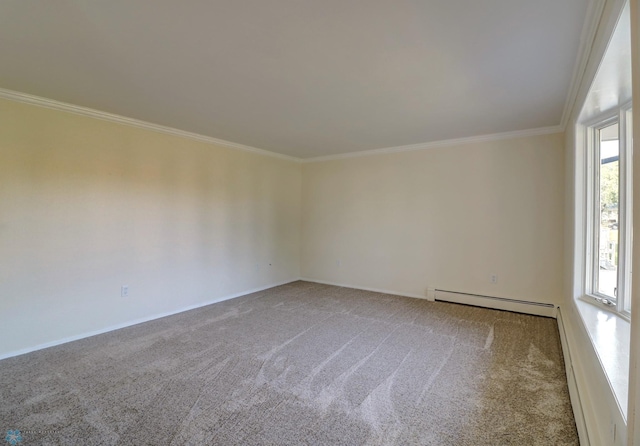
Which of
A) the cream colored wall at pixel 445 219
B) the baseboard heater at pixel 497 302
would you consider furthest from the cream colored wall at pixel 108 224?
the baseboard heater at pixel 497 302

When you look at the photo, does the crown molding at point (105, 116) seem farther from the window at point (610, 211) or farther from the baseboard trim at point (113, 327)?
the window at point (610, 211)

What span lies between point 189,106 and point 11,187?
1.72m

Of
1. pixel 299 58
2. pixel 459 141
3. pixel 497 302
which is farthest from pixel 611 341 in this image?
pixel 459 141

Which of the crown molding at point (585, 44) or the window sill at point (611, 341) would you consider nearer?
the window sill at point (611, 341)

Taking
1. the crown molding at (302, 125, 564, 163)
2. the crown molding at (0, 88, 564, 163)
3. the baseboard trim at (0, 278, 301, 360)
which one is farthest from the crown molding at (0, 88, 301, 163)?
the baseboard trim at (0, 278, 301, 360)

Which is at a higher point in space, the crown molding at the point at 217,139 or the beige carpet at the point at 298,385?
the crown molding at the point at 217,139

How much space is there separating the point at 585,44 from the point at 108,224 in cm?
436

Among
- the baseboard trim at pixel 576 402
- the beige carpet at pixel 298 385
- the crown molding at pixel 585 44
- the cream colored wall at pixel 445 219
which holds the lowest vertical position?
the beige carpet at pixel 298 385

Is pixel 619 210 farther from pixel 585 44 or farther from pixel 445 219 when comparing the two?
pixel 445 219

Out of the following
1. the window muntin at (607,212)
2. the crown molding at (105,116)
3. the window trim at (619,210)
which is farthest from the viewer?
the crown molding at (105,116)

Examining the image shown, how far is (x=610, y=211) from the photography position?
2.39 meters

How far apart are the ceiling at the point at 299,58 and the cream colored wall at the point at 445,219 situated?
0.79 m

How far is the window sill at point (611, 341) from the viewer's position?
1312mm

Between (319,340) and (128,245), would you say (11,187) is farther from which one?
(319,340)
